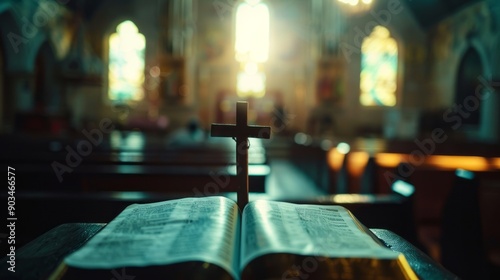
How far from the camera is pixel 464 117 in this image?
12.5 meters

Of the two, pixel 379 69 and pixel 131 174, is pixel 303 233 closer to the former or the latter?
pixel 131 174

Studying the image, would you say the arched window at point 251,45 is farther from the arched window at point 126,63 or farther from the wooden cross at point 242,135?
the wooden cross at point 242,135

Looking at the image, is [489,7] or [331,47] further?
[331,47]

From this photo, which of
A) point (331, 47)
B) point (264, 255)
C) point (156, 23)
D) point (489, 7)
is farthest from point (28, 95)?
point (264, 255)

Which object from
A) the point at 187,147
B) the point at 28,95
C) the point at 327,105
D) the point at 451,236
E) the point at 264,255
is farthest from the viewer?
the point at 327,105

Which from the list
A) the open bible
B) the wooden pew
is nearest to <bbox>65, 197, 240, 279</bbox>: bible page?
the open bible

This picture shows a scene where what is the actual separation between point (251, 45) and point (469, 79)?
23.2 feet

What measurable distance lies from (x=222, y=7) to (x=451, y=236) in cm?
1424

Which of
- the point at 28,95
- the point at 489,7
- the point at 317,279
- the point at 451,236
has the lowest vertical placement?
the point at 451,236

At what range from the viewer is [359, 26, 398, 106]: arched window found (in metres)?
15.4

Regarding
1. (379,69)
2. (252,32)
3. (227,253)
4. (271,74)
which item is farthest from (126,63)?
(227,253)

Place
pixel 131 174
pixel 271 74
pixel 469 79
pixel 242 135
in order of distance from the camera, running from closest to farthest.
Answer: pixel 242 135
pixel 131 174
pixel 469 79
pixel 271 74

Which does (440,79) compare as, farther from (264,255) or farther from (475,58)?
(264,255)

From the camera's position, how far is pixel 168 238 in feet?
3.08
